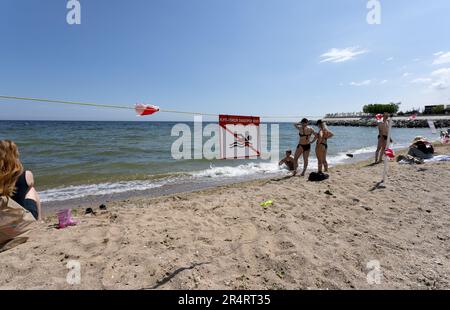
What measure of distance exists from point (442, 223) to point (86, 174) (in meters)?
10.8

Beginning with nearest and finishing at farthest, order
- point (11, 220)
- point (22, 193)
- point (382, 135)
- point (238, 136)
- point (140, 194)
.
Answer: point (11, 220) → point (22, 193) → point (238, 136) → point (140, 194) → point (382, 135)

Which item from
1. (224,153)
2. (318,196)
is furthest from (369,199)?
(224,153)

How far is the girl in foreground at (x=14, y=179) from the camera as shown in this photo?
3.43m

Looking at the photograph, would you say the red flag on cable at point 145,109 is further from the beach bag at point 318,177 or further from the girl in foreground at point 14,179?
the beach bag at point 318,177

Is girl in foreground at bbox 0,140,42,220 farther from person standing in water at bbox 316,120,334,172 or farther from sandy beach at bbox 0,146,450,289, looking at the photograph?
person standing in water at bbox 316,120,334,172

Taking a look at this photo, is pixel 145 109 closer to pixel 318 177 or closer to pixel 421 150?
pixel 318 177

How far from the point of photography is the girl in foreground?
3434mm

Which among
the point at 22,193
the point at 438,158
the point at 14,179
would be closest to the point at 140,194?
the point at 22,193

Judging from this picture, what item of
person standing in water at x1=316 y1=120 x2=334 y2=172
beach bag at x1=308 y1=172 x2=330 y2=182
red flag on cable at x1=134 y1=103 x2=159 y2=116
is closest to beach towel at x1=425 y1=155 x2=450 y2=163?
person standing in water at x1=316 y1=120 x2=334 y2=172

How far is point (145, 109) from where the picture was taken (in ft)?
12.4

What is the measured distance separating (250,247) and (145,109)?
2.44 m

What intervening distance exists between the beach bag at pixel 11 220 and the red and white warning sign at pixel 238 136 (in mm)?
2927
